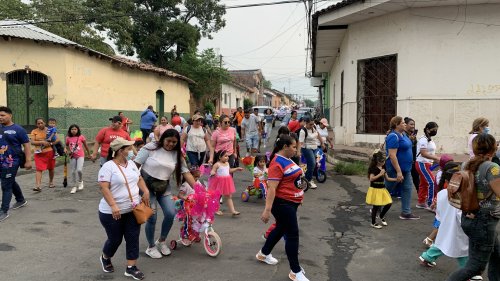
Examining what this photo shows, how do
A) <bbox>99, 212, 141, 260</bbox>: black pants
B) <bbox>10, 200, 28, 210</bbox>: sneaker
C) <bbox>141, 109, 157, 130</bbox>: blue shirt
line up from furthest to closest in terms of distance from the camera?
1. <bbox>141, 109, 157, 130</bbox>: blue shirt
2. <bbox>10, 200, 28, 210</bbox>: sneaker
3. <bbox>99, 212, 141, 260</bbox>: black pants

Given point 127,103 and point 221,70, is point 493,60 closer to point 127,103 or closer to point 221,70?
point 127,103

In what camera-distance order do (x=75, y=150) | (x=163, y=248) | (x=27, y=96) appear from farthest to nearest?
1. (x=27, y=96)
2. (x=75, y=150)
3. (x=163, y=248)

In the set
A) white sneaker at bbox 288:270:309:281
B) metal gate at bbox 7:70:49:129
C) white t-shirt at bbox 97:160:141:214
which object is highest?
metal gate at bbox 7:70:49:129

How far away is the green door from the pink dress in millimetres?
17746

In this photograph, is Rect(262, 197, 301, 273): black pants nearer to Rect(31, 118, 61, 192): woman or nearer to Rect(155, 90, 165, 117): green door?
Rect(31, 118, 61, 192): woman

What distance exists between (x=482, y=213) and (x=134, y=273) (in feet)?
11.4

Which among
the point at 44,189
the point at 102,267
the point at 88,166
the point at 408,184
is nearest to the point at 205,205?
the point at 102,267

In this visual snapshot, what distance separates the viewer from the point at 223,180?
7359mm

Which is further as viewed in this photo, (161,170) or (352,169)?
(352,169)

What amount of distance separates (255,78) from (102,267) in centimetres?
7248

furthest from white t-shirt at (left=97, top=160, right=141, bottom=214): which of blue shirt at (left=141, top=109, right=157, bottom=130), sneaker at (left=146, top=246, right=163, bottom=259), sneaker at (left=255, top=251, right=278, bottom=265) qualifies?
blue shirt at (left=141, top=109, right=157, bottom=130)

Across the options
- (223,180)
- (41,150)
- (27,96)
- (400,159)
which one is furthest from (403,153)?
(27,96)

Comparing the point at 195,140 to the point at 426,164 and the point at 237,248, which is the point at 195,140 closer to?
the point at 237,248

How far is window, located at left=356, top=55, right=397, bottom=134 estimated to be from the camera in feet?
43.4
